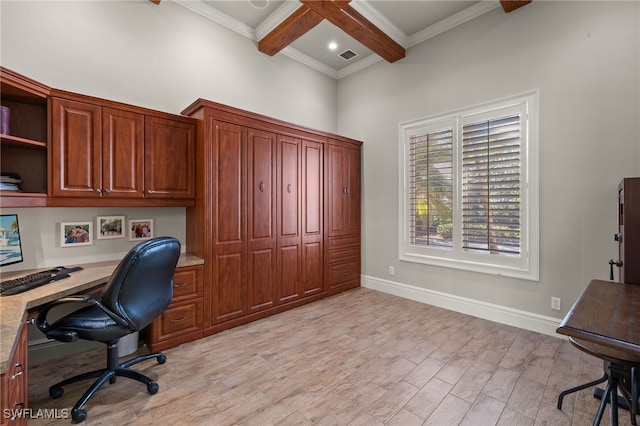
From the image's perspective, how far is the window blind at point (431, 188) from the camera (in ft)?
11.8

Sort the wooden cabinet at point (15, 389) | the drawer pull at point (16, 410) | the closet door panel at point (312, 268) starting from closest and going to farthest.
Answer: the wooden cabinet at point (15, 389) → the drawer pull at point (16, 410) → the closet door panel at point (312, 268)

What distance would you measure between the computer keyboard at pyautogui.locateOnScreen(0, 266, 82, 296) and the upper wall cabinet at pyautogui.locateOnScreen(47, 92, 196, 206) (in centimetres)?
56

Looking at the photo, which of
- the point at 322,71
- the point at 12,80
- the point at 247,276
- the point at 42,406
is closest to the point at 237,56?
the point at 322,71

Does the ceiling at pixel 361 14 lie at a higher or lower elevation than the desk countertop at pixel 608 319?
higher

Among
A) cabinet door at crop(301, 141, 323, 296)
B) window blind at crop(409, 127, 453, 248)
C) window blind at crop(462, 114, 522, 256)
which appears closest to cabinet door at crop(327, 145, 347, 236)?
cabinet door at crop(301, 141, 323, 296)

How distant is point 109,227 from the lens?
276 cm

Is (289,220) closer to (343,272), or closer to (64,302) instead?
(343,272)

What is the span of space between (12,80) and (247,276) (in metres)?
2.45

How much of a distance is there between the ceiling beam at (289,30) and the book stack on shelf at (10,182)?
3026 millimetres

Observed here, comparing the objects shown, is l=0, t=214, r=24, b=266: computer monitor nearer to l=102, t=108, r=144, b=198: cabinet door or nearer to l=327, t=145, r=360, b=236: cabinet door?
l=102, t=108, r=144, b=198: cabinet door

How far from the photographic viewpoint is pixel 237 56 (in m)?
3.75

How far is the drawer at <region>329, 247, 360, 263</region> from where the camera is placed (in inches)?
164

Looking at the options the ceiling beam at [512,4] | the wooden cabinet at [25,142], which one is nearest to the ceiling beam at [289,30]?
the ceiling beam at [512,4]

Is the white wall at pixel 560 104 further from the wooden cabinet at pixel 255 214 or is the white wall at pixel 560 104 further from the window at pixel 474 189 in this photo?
the wooden cabinet at pixel 255 214
